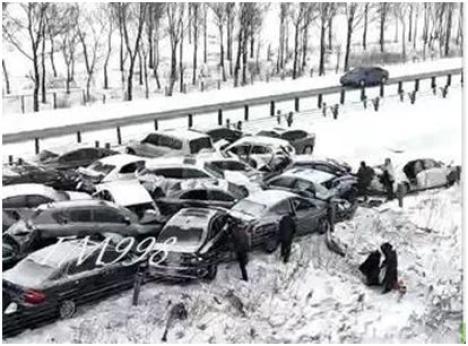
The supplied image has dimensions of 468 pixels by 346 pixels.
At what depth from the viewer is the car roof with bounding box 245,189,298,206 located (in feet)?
37.7

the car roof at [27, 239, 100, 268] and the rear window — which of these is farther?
the rear window

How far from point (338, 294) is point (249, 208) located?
1.67 m

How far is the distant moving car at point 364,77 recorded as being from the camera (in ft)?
45.5

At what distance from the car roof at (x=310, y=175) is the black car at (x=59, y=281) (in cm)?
321

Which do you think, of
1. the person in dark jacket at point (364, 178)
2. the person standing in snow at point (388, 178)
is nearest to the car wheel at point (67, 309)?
the person in dark jacket at point (364, 178)

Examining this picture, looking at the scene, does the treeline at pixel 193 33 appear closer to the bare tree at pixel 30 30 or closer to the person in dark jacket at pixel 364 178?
the bare tree at pixel 30 30

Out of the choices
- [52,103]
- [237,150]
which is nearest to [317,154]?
[237,150]

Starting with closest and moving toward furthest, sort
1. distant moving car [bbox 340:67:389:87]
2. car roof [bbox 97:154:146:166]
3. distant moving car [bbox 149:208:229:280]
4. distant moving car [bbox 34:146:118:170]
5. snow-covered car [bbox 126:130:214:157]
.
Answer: distant moving car [bbox 149:208:229:280] < distant moving car [bbox 34:146:118:170] < car roof [bbox 97:154:146:166] < snow-covered car [bbox 126:130:214:157] < distant moving car [bbox 340:67:389:87]

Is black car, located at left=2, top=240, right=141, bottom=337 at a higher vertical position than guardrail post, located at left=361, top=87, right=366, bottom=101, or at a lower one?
lower

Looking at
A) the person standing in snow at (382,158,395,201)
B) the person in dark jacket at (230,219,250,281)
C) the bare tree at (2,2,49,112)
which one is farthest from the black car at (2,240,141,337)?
the person standing in snow at (382,158,395,201)

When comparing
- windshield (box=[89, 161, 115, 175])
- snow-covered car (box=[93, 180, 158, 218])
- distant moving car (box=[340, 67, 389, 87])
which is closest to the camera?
snow-covered car (box=[93, 180, 158, 218])

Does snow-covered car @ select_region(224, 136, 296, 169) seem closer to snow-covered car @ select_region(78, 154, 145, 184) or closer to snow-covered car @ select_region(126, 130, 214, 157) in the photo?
snow-covered car @ select_region(126, 130, 214, 157)

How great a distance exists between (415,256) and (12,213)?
559 cm

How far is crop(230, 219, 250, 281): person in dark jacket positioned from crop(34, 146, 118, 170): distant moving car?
249 cm
